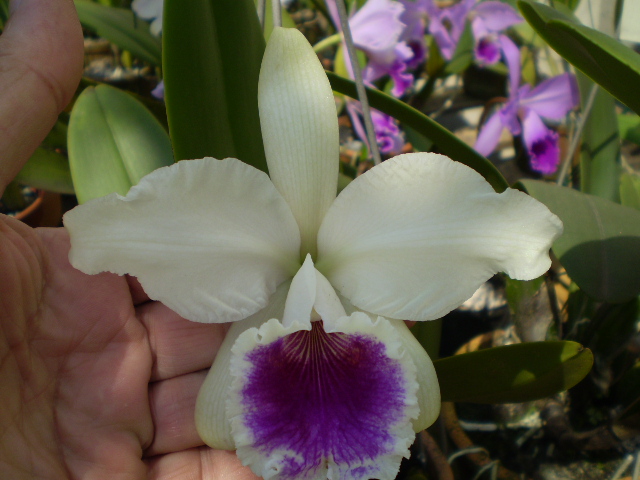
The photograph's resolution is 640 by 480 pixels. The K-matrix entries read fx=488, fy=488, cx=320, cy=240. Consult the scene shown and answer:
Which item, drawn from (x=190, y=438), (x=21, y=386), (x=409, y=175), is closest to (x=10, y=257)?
(x=21, y=386)

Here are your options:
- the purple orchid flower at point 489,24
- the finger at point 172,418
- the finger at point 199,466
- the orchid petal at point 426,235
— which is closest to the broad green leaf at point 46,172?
the finger at point 172,418

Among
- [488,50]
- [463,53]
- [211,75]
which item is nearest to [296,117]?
[211,75]

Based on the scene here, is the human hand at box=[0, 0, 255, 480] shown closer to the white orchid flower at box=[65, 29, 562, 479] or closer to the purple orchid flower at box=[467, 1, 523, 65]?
the white orchid flower at box=[65, 29, 562, 479]

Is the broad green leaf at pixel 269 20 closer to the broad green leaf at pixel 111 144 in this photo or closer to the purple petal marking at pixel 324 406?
the broad green leaf at pixel 111 144

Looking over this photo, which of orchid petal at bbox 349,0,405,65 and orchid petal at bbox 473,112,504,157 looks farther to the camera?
orchid petal at bbox 473,112,504,157

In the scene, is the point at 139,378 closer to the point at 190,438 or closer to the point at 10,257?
the point at 190,438

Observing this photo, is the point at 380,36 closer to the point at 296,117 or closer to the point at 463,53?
the point at 463,53

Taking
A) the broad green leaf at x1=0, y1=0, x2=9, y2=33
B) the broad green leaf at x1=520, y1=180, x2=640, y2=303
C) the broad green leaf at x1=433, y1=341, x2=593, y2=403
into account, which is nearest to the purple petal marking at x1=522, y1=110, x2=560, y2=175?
the broad green leaf at x1=520, y1=180, x2=640, y2=303
